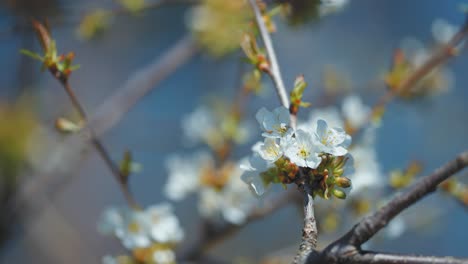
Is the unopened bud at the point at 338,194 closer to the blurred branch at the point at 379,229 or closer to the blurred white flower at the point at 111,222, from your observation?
the blurred branch at the point at 379,229

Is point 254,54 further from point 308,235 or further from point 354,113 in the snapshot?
point 354,113

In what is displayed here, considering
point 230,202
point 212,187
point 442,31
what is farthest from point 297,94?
point 442,31

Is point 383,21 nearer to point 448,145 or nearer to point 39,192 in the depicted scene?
point 448,145

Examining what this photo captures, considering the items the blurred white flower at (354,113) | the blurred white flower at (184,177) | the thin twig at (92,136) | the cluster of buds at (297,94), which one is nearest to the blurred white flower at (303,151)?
the cluster of buds at (297,94)

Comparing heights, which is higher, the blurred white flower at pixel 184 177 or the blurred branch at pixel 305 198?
the blurred white flower at pixel 184 177

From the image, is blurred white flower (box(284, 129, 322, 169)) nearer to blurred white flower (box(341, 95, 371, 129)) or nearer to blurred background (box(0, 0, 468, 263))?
blurred white flower (box(341, 95, 371, 129))

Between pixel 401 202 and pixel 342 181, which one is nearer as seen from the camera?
pixel 401 202

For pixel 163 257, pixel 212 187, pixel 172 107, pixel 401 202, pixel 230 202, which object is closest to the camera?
pixel 401 202
